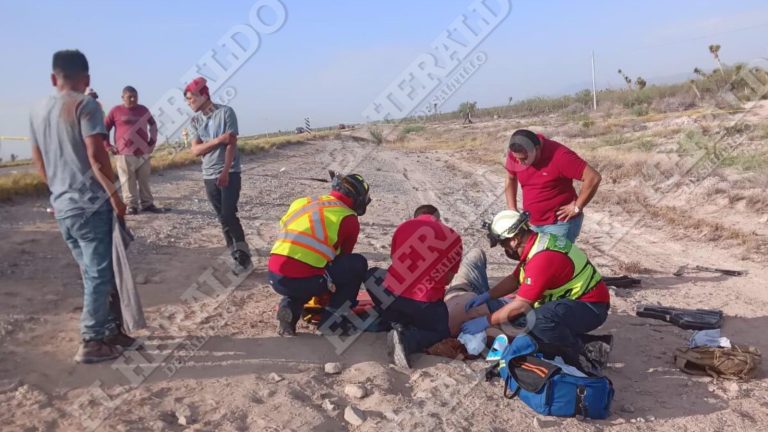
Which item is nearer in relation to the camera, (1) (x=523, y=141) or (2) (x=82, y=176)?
(2) (x=82, y=176)

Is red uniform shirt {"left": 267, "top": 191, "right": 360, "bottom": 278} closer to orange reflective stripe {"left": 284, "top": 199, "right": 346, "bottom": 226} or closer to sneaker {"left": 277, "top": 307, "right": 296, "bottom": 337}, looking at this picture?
orange reflective stripe {"left": 284, "top": 199, "right": 346, "bottom": 226}

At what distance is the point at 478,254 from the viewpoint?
5.86 meters

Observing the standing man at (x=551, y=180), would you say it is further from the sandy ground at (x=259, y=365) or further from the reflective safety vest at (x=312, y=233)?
the reflective safety vest at (x=312, y=233)

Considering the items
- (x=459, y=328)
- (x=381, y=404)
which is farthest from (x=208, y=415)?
(x=459, y=328)

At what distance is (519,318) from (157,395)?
2.43 m

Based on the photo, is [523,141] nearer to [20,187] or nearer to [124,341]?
[124,341]

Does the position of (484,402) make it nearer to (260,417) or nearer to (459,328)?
(459,328)

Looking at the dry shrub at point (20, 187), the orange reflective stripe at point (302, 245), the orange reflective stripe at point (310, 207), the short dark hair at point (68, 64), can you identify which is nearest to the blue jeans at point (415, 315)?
the orange reflective stripe at point (302, 245)

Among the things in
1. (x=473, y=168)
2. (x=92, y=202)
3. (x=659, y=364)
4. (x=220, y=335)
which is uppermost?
(x=92, y=202)

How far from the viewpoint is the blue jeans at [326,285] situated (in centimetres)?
465

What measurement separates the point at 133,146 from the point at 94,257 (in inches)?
220

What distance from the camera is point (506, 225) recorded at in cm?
425

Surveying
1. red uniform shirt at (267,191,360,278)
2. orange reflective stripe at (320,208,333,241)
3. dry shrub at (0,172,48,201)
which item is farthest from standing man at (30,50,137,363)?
dry shrub at (0,172,48,201)

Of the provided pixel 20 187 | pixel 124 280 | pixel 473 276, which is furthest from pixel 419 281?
pixel 20 187
